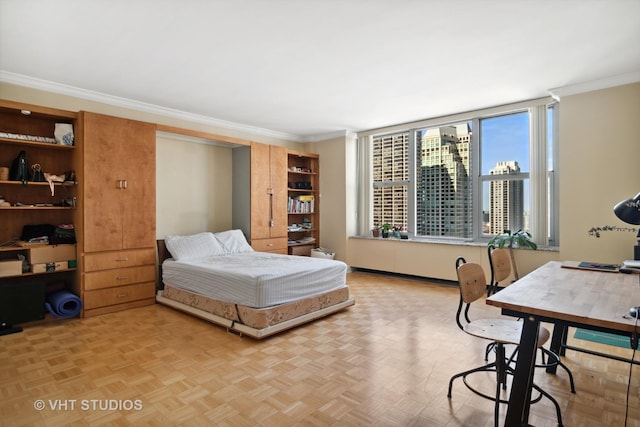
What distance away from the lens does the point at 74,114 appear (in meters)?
3.89

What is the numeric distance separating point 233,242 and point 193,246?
2.14 ft

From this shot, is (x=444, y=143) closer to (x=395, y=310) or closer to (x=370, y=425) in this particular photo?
(x=395, y=310)

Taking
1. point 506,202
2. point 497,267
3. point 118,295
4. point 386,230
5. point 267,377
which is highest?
point 506,202

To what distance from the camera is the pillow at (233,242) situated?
5090mm

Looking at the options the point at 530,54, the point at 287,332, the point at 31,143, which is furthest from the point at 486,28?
the point at 31,143

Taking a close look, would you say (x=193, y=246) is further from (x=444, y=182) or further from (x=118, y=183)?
(x=444, y=182)

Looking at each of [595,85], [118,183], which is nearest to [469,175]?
[595,85]

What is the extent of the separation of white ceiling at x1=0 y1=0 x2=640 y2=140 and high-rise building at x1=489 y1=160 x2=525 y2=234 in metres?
0.97

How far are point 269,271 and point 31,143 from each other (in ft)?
9.23

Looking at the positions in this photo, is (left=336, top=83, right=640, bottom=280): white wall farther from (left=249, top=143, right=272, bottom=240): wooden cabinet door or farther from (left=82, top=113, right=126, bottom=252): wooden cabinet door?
(left=82, top=113, right=126, bottom=252): wooden cabinet door

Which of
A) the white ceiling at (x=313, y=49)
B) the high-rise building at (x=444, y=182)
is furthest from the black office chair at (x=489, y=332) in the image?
the high-rise building at (x=444, y=182)

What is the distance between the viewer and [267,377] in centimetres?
250

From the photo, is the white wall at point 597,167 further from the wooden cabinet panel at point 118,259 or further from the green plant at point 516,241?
the wooden cabinet panel at point 118,259

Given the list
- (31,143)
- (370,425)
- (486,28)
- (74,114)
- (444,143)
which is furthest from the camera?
(444,143)
